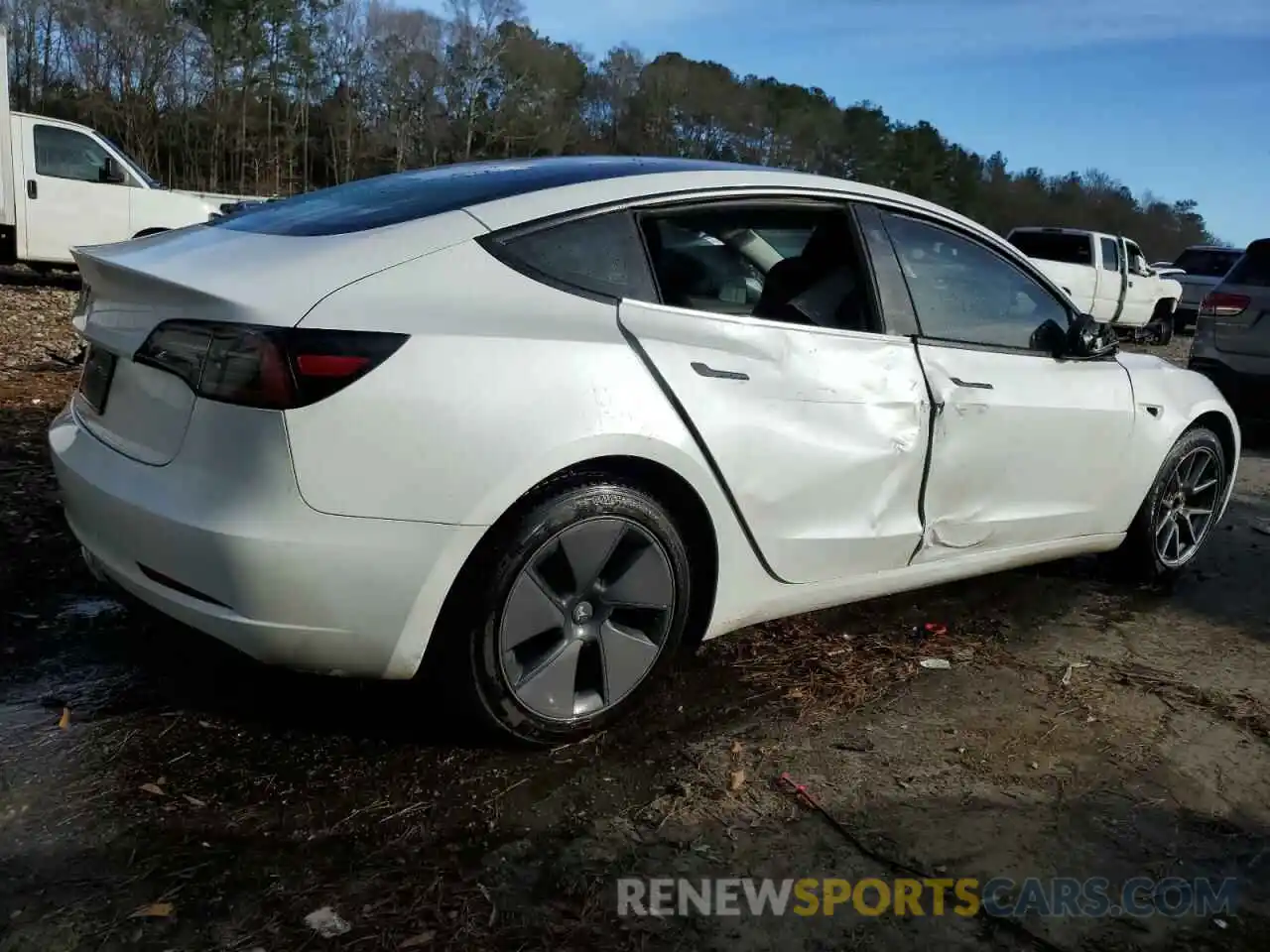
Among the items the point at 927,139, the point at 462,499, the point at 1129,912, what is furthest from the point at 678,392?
the point at 927,139

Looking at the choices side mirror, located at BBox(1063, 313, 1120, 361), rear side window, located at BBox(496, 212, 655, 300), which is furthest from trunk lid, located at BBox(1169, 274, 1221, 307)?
rear side window, located at BBox(496, 212, 655, 300)

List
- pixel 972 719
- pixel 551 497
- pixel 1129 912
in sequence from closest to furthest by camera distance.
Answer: pixel 1129 912 < pixel 551 497 < pixel 972 719

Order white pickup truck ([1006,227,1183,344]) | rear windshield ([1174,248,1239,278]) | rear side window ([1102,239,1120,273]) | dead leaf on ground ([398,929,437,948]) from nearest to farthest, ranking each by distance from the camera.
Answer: dead leaf on ground ([398,929,437,948]), white pickup truck ([1006,227,1183,344]), rear side window ([1102,239,1120,273]), rear windshield ([1174,248,1239,278])

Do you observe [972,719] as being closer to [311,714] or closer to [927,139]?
[311,714]

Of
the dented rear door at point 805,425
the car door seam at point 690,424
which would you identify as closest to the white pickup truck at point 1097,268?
the dented rear door at point 805,425

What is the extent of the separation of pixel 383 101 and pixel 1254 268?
52.1 m

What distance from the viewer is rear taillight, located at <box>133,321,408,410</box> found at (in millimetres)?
2244

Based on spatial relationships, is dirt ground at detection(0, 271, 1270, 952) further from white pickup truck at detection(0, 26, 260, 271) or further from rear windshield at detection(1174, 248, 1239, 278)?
rear windshield at detection(1174, 248, 1239, 278)

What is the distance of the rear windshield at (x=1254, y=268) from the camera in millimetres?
8047

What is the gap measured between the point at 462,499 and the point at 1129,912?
1.73 meters

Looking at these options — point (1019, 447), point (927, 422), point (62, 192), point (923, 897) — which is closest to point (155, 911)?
point (923, 897)

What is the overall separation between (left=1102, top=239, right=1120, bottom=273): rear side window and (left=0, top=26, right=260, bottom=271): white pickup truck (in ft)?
43.8

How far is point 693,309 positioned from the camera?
2.83 meters

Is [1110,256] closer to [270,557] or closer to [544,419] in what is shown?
[544,419]
